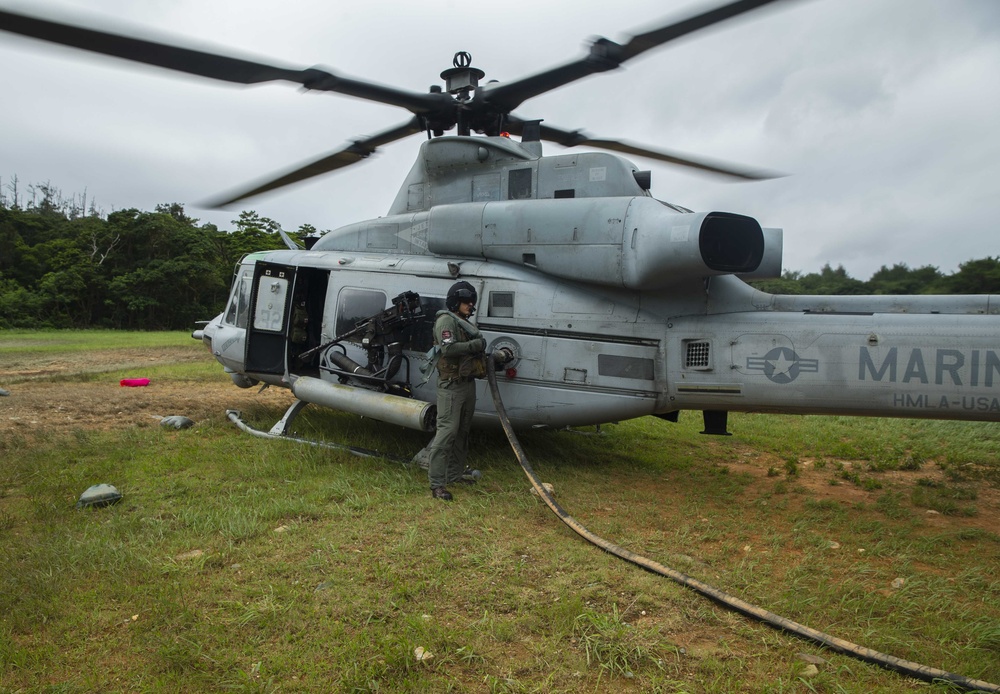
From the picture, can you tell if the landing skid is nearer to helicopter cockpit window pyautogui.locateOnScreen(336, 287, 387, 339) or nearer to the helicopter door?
the helicopter door

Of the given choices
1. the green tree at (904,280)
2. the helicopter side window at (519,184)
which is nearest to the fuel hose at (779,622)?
the helicopter side window at (519,184)

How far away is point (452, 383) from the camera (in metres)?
5.27

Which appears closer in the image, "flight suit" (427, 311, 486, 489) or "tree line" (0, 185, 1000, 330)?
"flight suit" (427, 311, 486, 489)

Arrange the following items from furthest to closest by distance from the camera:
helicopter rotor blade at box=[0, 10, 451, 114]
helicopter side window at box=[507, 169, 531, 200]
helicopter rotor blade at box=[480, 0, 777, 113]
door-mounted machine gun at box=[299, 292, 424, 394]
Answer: helicopter side window at box=[507, 169, 531, 200], door-mounted machine gun at box=[299, 292, 424, 394], helicopter rotor blade at box=[480, 0, 777, 113], helicopter rotor blade at box=[0, 10, 451, 114]

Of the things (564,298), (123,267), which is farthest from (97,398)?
(123,267)

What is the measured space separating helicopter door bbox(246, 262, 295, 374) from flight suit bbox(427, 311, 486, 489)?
2742 mm

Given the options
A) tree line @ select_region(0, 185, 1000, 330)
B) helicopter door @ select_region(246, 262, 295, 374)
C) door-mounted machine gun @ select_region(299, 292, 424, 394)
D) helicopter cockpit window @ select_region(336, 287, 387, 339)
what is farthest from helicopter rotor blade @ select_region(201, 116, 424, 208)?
tree line @ select_region(0, 185, 1000, 330)

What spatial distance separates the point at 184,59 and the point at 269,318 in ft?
10.8

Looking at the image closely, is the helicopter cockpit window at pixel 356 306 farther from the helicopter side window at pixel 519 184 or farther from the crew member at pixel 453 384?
the helicopter side window at pixel 519 184

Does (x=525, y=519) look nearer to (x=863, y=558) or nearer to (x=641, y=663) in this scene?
(x=641, y=663)

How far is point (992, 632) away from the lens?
3070 millimetres

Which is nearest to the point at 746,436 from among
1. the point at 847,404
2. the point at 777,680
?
the point at 847,404

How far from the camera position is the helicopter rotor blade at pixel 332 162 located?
23.1 feet

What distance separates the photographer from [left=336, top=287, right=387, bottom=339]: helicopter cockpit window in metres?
6.62
